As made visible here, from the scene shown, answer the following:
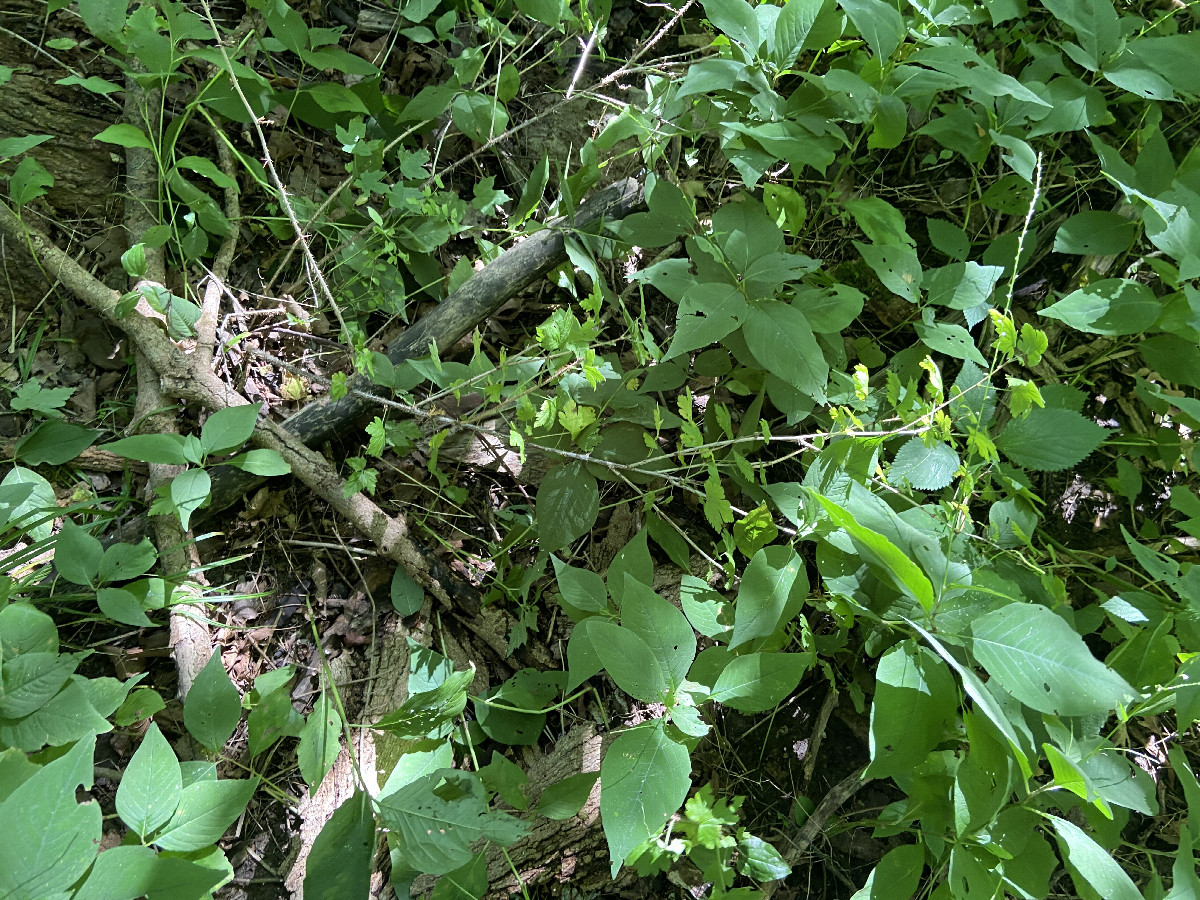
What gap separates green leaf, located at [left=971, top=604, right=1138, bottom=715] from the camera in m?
1.14

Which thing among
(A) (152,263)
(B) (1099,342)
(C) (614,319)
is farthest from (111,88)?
(B) (1099,342)

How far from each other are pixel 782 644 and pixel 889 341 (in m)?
0.95

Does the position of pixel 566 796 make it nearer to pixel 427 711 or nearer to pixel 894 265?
pixel 427 711

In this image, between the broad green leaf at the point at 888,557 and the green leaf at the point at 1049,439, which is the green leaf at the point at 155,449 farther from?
the green leaf at the point at 1049,439

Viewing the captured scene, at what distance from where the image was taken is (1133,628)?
5.19 feet

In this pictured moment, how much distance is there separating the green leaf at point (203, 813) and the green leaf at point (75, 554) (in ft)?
1.81

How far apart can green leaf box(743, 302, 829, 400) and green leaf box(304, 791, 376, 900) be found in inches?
48.5

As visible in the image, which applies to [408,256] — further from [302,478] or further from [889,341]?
[889,341]

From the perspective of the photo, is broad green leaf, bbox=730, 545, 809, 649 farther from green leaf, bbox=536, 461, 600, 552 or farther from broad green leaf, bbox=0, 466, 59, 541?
broad green leaf, bbox=0, 466, 59, 541

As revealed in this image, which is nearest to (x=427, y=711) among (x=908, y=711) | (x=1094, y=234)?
(x=908, y=711)

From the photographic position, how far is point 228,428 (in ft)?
5.15

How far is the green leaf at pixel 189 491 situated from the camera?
152cm

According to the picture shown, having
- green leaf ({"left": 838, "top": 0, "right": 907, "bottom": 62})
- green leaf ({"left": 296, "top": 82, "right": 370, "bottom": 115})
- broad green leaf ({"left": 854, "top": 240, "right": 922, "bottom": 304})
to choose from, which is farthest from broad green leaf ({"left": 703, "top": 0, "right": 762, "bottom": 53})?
green leaf ({"left": 296, "top": 82, "right": 370, "bottom": 115})

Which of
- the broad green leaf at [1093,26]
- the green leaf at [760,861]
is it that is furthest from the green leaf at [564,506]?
the broad green leaf at [1093,26]
